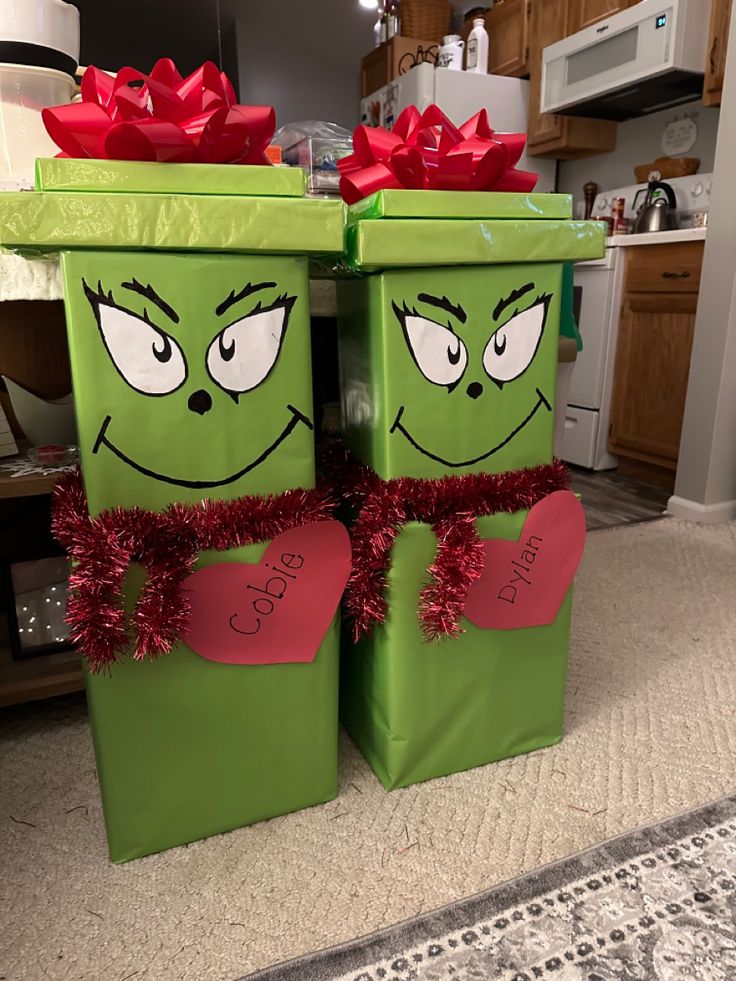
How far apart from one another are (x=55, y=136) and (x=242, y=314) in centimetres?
29

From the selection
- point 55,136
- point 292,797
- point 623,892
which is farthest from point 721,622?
point 55,136

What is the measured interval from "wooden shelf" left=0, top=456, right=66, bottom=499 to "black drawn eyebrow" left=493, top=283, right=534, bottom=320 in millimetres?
701

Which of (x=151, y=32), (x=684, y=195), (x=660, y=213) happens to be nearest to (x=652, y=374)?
(x=660, y=213)

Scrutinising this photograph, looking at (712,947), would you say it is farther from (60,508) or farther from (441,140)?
(441,140)

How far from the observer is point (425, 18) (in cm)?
353

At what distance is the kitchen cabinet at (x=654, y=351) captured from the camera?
2568 mm

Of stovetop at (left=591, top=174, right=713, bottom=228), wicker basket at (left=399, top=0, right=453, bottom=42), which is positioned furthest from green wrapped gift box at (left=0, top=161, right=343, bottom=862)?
wicker basket at (left=399, top=0, right=453, bottom=42)

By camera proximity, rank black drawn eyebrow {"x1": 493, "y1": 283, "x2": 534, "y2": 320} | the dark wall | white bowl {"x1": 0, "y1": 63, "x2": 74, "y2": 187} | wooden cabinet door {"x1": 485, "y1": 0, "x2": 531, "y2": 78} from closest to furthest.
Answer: black drawn eyebrow {"x1": 493, "y1": 283, "x2": 534, "y2": 320}, white bowl {"x1": 0, "y1": 63, "x2": 74, "y2": 187}, wooden cabinet door {"x1": 485, "y1": 0, "x2": 531, "y2": 78}, the dark wall

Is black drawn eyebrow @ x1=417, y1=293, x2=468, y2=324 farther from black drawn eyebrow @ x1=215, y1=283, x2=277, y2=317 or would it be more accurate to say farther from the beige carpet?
the beige carpet

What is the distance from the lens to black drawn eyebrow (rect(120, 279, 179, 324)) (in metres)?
0.81

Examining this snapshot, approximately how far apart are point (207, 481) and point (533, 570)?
0.51 m

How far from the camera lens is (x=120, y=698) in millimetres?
901

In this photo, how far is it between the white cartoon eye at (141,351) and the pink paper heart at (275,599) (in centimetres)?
24

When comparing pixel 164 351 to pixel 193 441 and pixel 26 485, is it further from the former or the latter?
pixel 26 485
